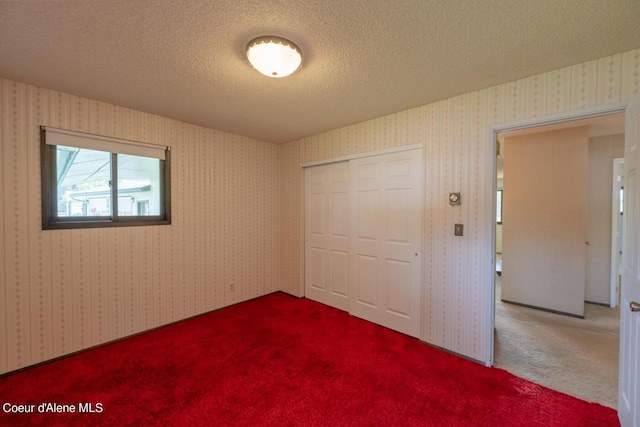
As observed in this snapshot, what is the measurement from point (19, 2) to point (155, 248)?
2.22m

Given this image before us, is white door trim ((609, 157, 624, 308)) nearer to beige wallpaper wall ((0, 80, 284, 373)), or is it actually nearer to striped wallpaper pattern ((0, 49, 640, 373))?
striped wallpaper pattern ((0, 49, 640, 373))

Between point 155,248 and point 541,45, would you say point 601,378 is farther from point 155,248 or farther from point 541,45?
point 155,248

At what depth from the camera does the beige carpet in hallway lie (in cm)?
201

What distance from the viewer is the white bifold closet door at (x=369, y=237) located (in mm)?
2812

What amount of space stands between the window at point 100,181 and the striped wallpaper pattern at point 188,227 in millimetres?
85

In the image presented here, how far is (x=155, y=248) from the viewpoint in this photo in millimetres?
2934

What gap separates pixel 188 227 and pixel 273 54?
238cm

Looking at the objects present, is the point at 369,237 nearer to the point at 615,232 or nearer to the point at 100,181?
the point at 100,181

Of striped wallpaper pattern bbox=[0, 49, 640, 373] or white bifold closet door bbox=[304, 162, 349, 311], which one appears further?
white bifold closet door bbox=[304, 162, 349, 311]

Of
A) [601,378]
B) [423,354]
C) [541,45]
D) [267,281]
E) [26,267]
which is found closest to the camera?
[541,45]

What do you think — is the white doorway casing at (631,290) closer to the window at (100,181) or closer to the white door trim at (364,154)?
the white door trim at (364,154)

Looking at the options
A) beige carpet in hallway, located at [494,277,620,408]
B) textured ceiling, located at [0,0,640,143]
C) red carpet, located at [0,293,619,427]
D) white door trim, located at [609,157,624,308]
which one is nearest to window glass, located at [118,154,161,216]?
textured ceiling, located at [0,0,640,143]

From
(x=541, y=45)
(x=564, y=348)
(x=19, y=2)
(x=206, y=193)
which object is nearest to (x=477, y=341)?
(x=564, y=348)

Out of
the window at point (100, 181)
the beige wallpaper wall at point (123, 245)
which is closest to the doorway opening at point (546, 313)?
the beige wallpaper wall at point (123, 245)
